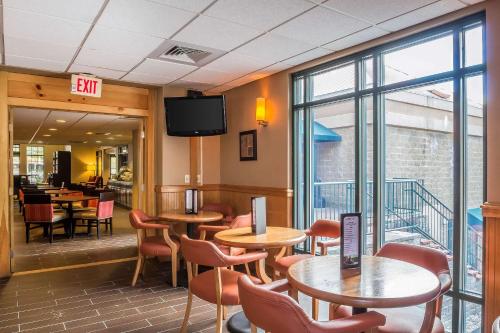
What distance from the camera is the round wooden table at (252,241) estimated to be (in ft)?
10.0

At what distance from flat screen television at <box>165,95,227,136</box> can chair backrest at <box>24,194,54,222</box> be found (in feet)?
11.6

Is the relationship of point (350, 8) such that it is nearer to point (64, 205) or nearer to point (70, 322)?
point (70, 322)

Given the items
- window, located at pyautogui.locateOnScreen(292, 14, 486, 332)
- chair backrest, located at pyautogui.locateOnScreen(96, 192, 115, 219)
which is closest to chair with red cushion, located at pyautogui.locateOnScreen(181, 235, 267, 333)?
window, located at pyautogui.locateOnScreen(292, 14, 486, 332)

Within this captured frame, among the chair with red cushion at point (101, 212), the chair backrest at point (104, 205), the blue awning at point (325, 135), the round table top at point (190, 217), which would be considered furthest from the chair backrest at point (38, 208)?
the blue awning at point (325, 135)

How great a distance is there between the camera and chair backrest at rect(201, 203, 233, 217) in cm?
555

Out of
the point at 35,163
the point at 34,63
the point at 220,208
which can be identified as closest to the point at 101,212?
the point at 220,208

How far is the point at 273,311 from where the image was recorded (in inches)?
64.7

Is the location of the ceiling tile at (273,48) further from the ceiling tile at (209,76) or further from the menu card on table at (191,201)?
the menu card on table at (191,201)

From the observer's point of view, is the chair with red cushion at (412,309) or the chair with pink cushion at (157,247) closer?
the chair with red cushion at (412,309)

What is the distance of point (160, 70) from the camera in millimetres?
4816

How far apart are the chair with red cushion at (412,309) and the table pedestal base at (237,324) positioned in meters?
1.02

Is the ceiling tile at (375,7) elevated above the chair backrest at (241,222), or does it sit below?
above

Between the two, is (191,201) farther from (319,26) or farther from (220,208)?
(319,26)

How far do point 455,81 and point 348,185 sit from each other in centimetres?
275
